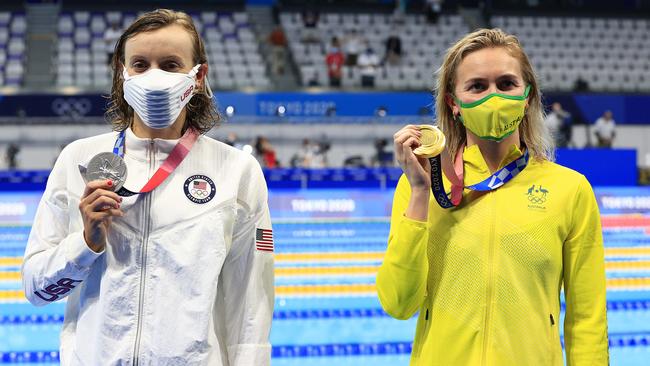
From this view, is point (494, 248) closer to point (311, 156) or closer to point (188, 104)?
point (188, 104)

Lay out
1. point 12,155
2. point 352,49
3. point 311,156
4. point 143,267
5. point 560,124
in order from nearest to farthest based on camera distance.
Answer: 1. point 143,267
2. point 12,155
3. point 311,156
4. point 560,124
5. point 352,49

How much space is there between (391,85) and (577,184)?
15274mm

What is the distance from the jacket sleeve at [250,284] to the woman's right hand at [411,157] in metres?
0.33

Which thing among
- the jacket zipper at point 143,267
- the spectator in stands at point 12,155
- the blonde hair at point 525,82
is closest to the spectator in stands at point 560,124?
the spectator in stands at point 12,155

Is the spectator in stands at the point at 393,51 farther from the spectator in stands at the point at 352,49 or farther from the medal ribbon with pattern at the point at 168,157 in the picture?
the medal ribbon with pattern at the point at 168,157

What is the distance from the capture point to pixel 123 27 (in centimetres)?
1761

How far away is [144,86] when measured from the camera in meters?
1.77

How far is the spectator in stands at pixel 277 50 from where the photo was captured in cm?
1723

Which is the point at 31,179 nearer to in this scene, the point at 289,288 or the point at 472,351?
the point at 289,288

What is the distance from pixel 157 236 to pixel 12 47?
54.1 ft

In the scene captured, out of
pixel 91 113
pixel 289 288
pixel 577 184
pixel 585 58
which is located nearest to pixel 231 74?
pixel 91 113

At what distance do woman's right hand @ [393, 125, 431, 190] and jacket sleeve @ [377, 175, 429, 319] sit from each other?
86 mm

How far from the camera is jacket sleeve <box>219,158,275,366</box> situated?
5.94 ft

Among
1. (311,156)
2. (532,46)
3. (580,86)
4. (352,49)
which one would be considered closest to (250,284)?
(311,156)
